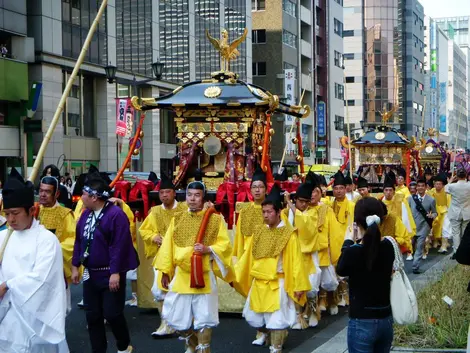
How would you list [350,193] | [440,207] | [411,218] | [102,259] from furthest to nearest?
[440,207], [350,193], [411,218], [102,259]

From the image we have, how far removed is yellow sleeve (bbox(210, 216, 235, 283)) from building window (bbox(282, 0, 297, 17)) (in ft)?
151

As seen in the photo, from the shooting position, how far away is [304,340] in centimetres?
826

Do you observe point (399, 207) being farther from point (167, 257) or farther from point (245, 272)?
point (167, 257)

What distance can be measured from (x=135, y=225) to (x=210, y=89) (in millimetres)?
2824

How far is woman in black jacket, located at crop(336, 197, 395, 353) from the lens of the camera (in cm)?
490

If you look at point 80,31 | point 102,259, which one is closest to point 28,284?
point 102,259

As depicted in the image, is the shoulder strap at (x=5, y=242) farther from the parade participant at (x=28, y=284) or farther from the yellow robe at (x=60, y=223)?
the yellow robe at (x=60, y=223)

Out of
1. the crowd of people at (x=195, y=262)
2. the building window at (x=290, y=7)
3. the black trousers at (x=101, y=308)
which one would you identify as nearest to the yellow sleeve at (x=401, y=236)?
the crowd of people at (x=195, y=262)

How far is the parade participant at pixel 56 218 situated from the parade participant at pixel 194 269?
114cm

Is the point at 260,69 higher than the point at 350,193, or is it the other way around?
the point at 260,69

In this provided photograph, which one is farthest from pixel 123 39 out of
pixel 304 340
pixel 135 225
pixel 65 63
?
pixel 304 340

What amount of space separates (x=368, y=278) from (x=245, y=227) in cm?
301

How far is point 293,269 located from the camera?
7.27m

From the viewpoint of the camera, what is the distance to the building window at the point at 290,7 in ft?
169
